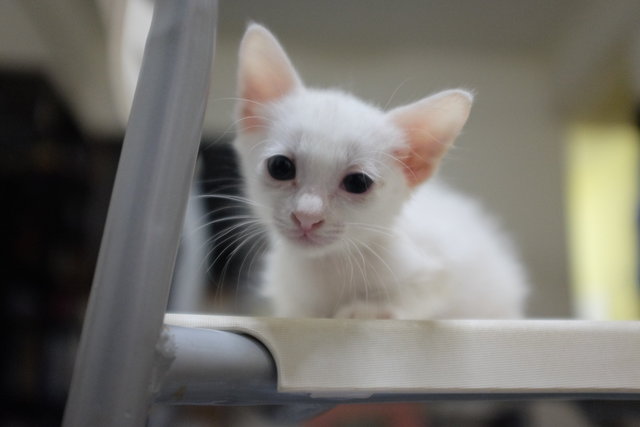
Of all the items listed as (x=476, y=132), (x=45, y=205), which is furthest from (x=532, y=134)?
(x=45, y=205)

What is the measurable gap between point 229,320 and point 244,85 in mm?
453

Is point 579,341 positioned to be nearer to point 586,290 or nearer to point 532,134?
point 532,134

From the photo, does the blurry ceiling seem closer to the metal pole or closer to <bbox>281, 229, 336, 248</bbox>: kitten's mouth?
<bbox>281, 229, 336, 248</bbox>: kitten's mouth

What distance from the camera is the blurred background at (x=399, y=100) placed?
6.67 feet

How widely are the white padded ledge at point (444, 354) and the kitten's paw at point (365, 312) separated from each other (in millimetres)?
220

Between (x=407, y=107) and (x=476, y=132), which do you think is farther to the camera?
(x=476, y=132)

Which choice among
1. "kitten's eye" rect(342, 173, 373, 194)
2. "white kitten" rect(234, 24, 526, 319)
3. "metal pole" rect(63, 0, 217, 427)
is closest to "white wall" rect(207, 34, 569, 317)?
"white kitten" rect(234, 24, 526, 319)

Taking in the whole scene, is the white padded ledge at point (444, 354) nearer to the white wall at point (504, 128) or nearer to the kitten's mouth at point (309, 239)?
the kitten's mouth at point (309, 239)

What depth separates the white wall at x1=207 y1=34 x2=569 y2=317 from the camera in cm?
244

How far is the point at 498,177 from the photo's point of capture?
2.49 meters

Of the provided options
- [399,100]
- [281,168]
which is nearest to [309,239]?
[281,168]

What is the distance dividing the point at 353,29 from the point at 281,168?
1.82 meters

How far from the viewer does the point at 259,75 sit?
2.93ft

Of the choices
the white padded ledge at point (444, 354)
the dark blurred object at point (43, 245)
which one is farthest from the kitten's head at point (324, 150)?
the dark blurred object at point (43, 245)
